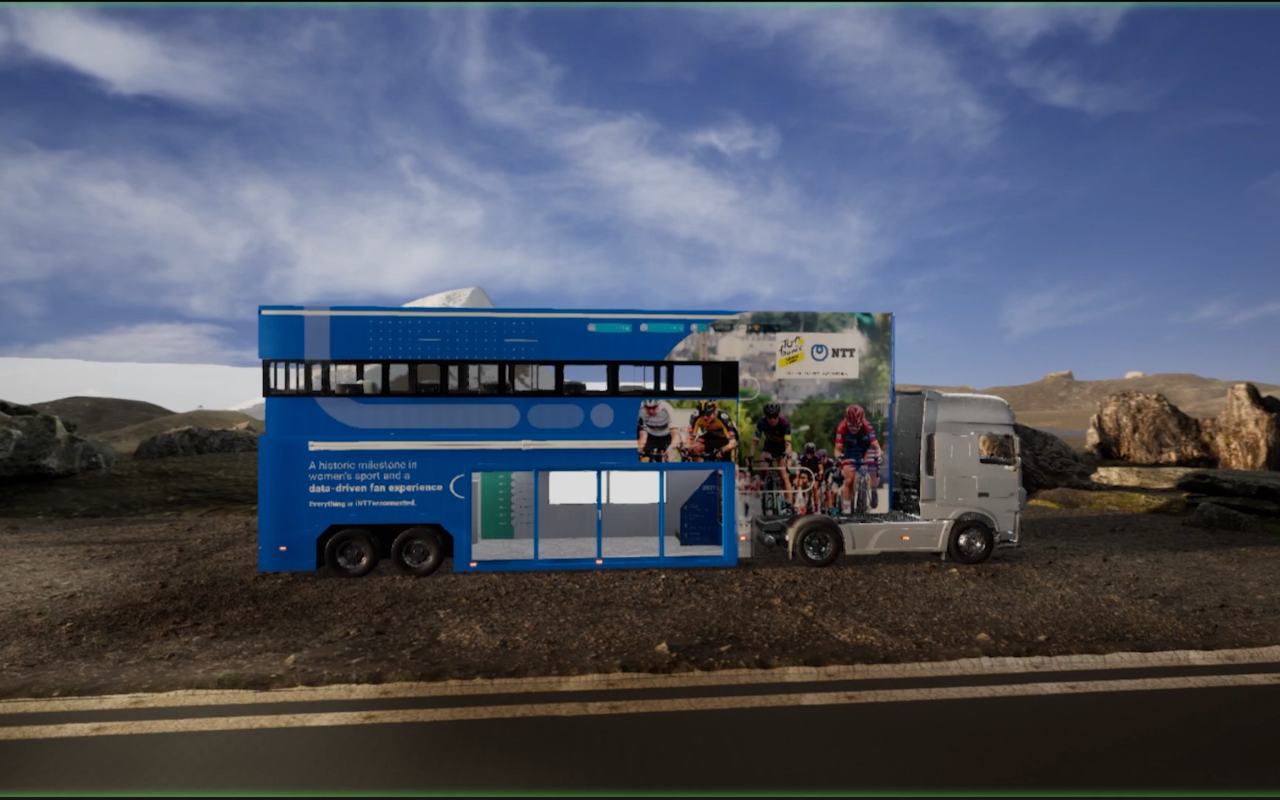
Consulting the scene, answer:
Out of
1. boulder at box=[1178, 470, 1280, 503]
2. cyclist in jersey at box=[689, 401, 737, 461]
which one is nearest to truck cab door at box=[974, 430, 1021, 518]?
cyclist in jersey at box=[689, 401, 737, 461]

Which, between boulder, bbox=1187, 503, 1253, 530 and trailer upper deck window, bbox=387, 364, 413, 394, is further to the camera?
boulder, bbox=1187, 503, 1253, 530

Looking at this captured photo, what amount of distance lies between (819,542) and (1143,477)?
67.9 ft

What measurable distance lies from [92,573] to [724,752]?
13799mm

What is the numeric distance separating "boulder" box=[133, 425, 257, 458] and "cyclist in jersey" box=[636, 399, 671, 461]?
2964 centimetres

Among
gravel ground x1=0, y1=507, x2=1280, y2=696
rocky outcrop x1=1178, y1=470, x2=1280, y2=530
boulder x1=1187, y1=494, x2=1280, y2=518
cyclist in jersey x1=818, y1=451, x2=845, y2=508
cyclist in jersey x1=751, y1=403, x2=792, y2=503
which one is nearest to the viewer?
gravel ground x1=0, y1=507, x2=1280, y2=696

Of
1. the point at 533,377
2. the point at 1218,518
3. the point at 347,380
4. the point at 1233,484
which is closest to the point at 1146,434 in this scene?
the point at 1233,484

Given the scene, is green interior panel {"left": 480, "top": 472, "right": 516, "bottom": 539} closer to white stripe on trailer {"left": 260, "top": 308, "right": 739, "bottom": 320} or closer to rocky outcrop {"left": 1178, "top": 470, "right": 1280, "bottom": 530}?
white stripe on trailer {"left": 260, "top": 308, "right": 739, "bottom": 320}

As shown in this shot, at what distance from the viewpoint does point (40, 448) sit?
25.6 m

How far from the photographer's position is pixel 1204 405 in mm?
162500

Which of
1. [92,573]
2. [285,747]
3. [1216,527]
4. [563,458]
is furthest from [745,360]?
[1216,527]

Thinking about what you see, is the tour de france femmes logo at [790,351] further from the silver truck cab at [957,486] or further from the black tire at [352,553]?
the black tire at [352,553]

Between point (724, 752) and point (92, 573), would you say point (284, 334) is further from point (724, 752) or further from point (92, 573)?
point (724, 752)

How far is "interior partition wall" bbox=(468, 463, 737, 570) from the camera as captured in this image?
13.6 metres

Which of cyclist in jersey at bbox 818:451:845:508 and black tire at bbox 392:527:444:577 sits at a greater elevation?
cyclist in jersey at bbox 818:451:845:508
